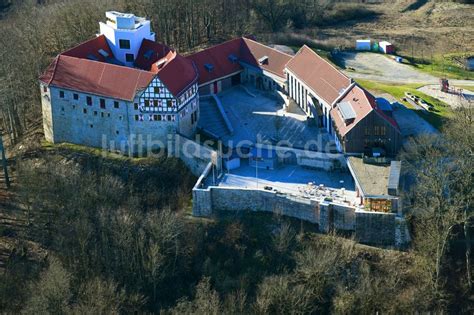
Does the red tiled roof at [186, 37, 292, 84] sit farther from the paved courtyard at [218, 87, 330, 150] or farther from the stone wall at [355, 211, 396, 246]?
the stone wall at [355, 211, 396, 246]

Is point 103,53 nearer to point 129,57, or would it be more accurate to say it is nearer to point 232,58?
point 129,57

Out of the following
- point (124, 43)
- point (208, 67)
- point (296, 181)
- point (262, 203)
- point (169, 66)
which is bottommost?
point (262, 203)

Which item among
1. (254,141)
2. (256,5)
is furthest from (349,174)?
(256,5)

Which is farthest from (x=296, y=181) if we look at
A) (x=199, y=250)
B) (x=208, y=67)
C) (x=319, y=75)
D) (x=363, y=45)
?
(x=363, y=45)

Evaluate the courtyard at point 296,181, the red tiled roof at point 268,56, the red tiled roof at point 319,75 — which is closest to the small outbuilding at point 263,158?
the courtyard at point 296,181

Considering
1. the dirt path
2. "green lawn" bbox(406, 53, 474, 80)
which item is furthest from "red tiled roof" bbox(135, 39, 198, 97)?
"green lawn" bbox(406, 53, 474, 80)

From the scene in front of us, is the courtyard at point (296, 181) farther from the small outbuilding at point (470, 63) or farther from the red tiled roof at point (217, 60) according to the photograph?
the small outbuilding at point (470, 63)
